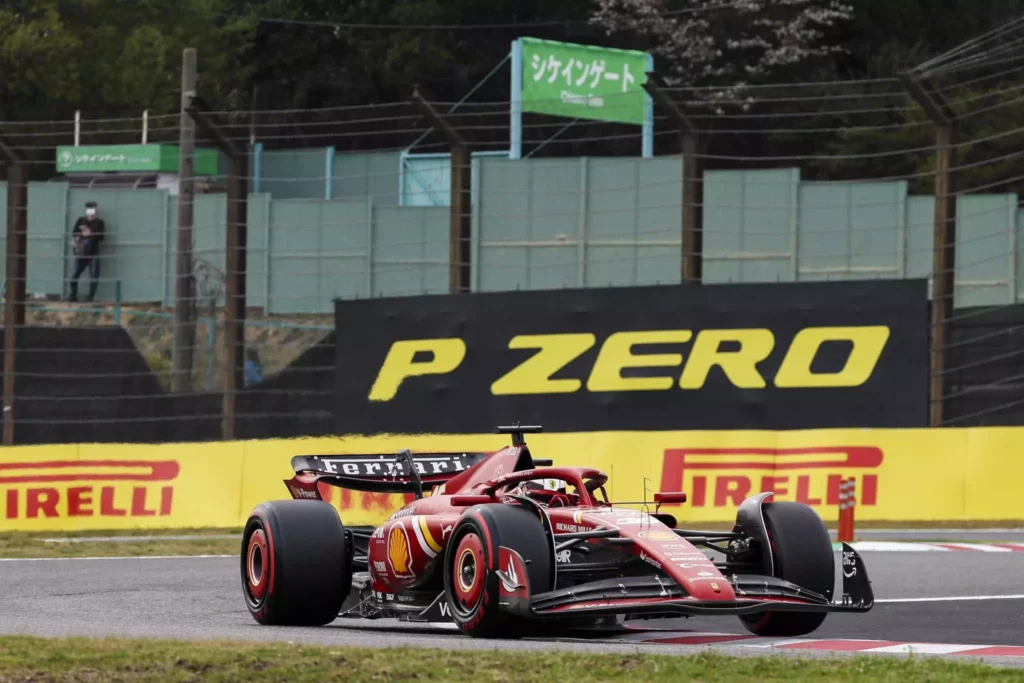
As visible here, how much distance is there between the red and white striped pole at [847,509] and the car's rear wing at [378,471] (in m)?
5.89

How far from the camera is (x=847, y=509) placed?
58.2 feet

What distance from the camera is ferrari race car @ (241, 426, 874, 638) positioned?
9.87 metres

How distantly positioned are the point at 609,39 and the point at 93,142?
12.8 meters

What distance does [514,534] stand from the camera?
10.0 m

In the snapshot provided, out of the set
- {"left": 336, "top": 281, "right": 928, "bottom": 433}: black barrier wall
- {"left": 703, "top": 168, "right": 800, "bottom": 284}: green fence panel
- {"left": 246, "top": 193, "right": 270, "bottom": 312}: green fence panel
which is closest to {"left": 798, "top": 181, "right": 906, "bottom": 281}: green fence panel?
{"left": 703, "top": 168, "right": 800, "bottom": 284}: green fence panel

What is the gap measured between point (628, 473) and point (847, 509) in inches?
134

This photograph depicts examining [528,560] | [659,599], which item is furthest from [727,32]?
[659,599]

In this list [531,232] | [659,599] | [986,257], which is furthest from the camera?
[531,232]

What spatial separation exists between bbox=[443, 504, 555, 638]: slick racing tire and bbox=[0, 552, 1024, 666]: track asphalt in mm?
145

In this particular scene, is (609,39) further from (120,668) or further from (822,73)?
(120,668)

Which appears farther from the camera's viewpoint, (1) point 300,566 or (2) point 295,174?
(2) point 295,174

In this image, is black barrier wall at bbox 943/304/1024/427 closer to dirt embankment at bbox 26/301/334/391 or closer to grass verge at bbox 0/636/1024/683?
grass verge at bbox 0/636/1024/683

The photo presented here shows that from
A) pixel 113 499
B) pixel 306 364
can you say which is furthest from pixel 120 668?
pixel 306 364

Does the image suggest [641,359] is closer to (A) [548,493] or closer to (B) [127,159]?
(A) [548,493]
